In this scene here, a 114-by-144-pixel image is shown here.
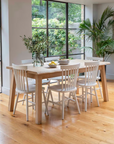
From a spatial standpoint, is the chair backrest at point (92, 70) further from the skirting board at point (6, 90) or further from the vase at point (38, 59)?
the skirting board at point (6, 90)

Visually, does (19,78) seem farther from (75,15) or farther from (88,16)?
(88,16)

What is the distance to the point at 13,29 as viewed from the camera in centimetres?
511

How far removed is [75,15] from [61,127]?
4499mm

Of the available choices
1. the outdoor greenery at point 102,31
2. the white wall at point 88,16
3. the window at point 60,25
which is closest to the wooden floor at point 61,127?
the window at point 60,25

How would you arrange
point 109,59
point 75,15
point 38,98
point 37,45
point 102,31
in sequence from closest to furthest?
point 38,98
point 37,45
point 102,31
point 75,15
point 109,59

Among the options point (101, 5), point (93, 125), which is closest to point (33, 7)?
point (101, 5)

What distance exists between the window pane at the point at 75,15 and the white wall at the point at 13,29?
6.28ft

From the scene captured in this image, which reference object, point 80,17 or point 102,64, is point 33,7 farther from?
point 102,64

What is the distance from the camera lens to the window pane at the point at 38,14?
596cm

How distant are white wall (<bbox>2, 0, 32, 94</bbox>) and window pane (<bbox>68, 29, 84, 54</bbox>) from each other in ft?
6.46

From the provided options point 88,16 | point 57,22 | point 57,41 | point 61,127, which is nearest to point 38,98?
point 61,127

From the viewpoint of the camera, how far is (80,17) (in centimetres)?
727

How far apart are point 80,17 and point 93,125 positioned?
15.0ft

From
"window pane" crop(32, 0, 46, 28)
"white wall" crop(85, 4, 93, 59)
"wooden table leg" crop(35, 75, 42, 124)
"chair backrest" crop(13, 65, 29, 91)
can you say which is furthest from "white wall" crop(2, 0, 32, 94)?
"white wall" crop(85, 4, 93, 59)
